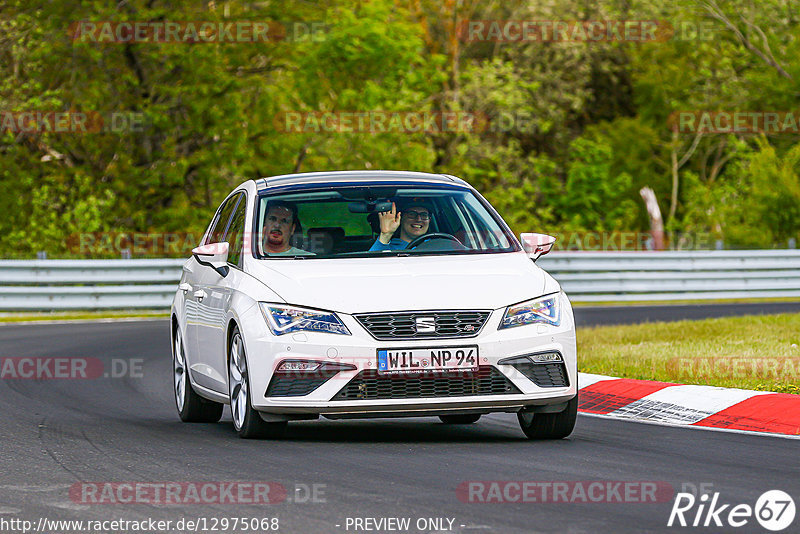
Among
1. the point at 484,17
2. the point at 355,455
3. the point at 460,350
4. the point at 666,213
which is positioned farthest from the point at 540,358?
the point at 666,213

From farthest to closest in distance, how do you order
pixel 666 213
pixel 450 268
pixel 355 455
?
pixel 666 213 → pixel 450 268 → pixel 355 455

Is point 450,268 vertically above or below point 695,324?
above

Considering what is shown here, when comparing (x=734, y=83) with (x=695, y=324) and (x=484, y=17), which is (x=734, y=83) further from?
(x=695, y=324)

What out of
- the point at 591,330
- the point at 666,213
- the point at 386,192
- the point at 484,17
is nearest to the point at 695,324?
the point at 591,330

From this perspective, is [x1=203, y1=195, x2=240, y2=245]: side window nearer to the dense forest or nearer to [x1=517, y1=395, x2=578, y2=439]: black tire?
[x1=517, y1=395, x2=578, y2=439]: black tire

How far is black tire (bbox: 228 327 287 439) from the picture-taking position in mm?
9125

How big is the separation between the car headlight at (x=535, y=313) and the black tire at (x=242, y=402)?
1.55m

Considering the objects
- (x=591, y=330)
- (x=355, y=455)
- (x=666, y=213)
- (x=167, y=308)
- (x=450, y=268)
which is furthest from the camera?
(x=666, y=213)

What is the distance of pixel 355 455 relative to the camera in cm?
848

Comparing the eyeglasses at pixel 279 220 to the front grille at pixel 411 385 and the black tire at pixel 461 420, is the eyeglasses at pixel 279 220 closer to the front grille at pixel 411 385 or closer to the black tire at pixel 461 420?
the front grille at pixel 411 385

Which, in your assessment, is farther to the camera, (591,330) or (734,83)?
(734,83)

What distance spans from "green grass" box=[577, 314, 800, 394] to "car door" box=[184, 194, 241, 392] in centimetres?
372

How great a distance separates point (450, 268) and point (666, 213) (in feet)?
186

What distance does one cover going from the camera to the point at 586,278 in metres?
28.2
